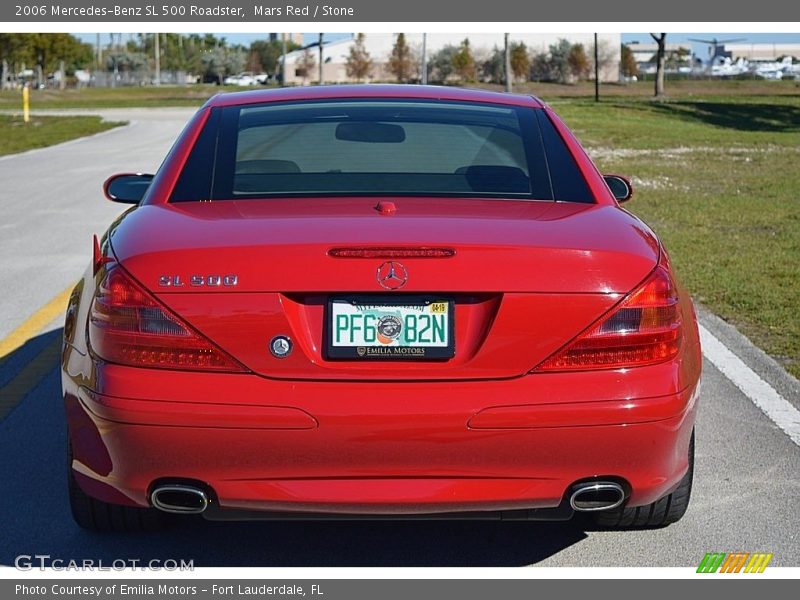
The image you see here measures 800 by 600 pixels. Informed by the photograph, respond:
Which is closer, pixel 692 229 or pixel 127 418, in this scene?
pixel 127 418

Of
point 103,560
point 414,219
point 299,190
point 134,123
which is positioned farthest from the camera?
point 134,123

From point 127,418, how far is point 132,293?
356mm

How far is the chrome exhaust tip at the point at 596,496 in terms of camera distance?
3621mm

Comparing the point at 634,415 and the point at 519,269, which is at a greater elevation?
the point at 519,269

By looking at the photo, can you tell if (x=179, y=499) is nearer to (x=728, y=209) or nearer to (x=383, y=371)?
(x=383, y=371)

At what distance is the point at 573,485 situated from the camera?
142 inches

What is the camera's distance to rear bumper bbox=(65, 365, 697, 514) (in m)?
3.47

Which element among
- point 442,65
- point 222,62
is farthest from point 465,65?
point 222,62

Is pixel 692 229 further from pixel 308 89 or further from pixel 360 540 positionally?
pixel 360 540

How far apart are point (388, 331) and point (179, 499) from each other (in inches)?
31.2

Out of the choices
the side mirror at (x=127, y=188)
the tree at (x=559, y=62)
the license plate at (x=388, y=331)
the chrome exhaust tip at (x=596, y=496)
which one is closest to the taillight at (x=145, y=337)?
the license plate at (x=388, y=331)

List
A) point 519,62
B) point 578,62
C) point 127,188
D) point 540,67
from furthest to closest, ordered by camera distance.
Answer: point 540,67, point 578,62, point 519,62, point 127,188

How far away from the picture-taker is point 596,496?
145 inches
